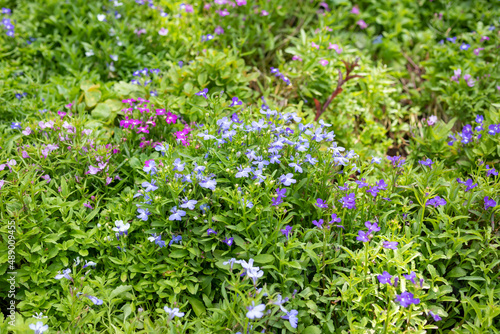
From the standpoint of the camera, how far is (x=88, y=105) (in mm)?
A: 3340

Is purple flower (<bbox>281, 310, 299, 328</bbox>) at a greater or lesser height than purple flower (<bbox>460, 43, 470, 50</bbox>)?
lesser

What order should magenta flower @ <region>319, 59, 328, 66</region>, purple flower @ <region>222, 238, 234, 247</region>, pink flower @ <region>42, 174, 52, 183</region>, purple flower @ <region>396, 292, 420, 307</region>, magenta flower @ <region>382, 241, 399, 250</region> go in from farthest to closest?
magenta flower @ <region>319, 59, 328, 66</region> < pink flower @ <region>42, 174, 52, 183</region> < purple flower @ <region>222, 238, 234, 247</region> < magenta flower @ <region>382, 241, 399, 250</region> < purple flower @ <region>396, 292, 420, 307</region>

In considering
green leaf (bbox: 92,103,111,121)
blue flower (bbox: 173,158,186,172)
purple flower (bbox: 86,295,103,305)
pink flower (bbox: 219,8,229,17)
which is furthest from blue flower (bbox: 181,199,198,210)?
pink flower (bbox: 219,8,229,17)

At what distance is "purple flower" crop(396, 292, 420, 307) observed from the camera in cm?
187


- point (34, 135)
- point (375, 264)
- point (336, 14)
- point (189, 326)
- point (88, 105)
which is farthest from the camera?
point (336, 14)

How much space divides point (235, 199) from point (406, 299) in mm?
959

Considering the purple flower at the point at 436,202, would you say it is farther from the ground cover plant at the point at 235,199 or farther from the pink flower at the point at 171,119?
the pink flower at the point at 171,119

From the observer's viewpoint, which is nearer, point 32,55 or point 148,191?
point 148,191

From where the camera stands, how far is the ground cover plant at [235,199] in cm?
213

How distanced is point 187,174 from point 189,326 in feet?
2.64

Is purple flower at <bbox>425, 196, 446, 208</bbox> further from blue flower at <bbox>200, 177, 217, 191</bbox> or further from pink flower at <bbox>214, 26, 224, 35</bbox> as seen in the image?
pink flower at <bbox>214, 26, 224, 35</bbox>

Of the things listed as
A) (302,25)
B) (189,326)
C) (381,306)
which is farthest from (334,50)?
(189,326)

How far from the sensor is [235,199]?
222 cm

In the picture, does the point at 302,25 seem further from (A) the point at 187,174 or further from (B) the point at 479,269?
(B) the point at 479,269
